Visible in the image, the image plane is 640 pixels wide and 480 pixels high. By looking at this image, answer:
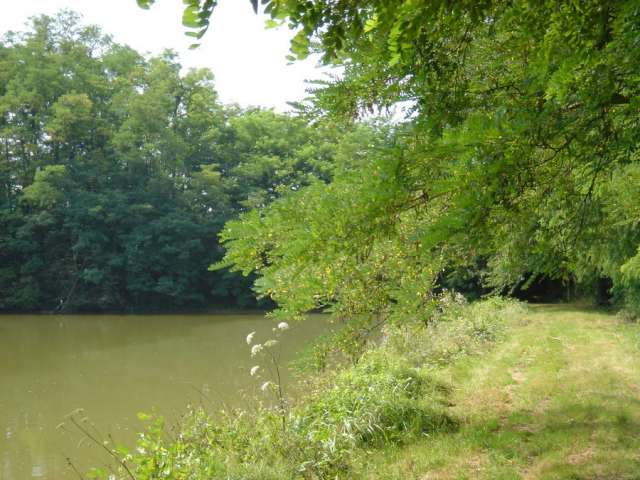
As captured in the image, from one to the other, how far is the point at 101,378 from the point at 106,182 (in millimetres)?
→ 22588

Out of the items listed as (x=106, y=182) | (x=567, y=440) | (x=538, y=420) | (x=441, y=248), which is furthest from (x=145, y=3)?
(x=106, y=182)

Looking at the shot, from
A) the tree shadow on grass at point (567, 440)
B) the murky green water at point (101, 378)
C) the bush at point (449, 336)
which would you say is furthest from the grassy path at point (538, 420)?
the murky green water at point (101, 378)

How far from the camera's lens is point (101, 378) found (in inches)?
514

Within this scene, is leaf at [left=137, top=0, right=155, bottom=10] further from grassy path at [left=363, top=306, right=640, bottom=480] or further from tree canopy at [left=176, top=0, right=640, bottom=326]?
grassy path at [left=363, top=306, right=640, bottom=480]

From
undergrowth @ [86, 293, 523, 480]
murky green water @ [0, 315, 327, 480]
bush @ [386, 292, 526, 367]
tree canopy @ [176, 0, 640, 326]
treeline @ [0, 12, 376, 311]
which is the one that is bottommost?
murky green water @ [0, 315, 327, 480]

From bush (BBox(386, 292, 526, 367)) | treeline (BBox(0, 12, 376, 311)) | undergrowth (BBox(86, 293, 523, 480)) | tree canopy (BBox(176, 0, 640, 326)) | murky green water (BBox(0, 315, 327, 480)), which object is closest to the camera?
tree canopy (BBox(176, 0, 640, 326))

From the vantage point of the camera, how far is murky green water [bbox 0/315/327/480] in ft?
27.2

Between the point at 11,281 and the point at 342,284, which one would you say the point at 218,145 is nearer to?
the point at 11,281

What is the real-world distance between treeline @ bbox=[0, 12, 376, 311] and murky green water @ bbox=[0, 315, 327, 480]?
6.99 m

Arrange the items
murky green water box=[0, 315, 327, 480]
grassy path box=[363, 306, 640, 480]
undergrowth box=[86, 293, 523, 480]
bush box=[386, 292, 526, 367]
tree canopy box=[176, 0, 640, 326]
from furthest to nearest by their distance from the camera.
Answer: bush box=[386, 292, 526, 367] < murky green water box=[0, 315, 327, 480] < grassy path box=[363, 306, 640, 480] < undergrowth box=[86, 293, 523, 480] < tree canopy box=[176, 0, 640, 326]

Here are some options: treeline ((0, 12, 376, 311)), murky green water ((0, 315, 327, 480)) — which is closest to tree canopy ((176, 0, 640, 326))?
murky green water ((0, 315, 327, 480))

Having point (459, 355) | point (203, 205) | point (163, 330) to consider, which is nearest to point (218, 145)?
point (203, 205)

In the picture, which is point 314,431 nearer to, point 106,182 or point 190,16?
point 190,16

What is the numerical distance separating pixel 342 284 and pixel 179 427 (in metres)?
3.87
